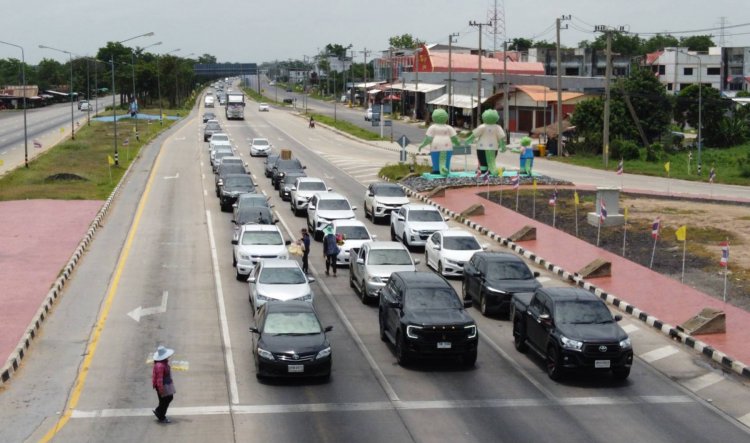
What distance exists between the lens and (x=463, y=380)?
66.3 feet

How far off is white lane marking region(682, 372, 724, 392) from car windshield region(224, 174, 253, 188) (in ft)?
94.1

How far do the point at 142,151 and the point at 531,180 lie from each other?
35.5 meters

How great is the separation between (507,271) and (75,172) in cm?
4141

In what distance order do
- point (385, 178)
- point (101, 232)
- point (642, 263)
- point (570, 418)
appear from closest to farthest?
point (570, 418) → point (642, 263) → point (101, 232) → point (385, 178)

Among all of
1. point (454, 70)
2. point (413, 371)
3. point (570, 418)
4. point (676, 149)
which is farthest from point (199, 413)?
point (454, 70)

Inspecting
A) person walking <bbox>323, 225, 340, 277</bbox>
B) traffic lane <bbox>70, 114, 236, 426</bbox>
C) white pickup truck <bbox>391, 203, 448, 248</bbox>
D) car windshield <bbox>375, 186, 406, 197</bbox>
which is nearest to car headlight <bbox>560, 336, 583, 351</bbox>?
traffic lane <bbox>70, 114, 236, 426</bbox>

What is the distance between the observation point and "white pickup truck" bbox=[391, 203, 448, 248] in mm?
35406

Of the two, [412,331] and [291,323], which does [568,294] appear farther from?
[291,323]

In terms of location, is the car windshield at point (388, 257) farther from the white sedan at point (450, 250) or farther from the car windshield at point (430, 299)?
the car windshield at point (430, 299)

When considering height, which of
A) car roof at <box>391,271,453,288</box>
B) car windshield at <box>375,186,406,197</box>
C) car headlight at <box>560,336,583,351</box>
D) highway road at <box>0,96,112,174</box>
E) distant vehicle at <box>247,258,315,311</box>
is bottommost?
car headlight at <box>560,336,583,351</box>

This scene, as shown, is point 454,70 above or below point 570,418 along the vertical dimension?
above

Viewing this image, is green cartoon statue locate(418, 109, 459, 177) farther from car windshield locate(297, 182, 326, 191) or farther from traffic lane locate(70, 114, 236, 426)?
traffic lane locate(70, 114, 236, 426)

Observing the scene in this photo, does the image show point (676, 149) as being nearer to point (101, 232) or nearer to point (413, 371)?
point (101, 232)

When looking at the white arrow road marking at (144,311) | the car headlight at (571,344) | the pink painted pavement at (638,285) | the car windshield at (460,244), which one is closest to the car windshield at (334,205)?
the pink painted pavement at (638,285)
